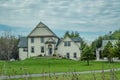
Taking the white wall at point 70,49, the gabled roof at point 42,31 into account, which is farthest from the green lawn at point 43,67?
the gabled roof at point 42,31

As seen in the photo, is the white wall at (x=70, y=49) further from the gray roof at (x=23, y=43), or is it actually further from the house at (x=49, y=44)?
the gray roof at (x=23, y=43)

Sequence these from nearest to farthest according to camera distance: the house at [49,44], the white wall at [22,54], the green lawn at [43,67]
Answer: the green lawn at [43,67]
the house at [49,44]
the white wall at [22,54]

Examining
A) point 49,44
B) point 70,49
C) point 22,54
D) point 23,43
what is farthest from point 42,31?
point 22,54

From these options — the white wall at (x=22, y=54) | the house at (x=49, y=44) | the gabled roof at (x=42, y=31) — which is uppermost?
the gabled roof at (x=42, y=31)

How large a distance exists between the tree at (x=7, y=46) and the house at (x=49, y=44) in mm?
7059

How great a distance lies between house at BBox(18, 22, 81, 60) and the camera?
241 ft

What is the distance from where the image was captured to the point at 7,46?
267ft

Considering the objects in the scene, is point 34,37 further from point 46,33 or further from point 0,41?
point 0,41

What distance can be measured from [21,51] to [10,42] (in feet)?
31.8

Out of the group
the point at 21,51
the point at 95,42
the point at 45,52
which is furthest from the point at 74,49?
the point at 95,42

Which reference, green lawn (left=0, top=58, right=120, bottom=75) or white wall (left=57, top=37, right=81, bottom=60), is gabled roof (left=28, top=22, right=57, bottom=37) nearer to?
white wall (left=57, top=37, right=81, bottom=60)

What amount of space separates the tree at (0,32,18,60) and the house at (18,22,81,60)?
23.2ft

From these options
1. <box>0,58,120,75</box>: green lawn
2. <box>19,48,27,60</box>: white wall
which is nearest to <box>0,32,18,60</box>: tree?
<box>19,48,27,60</box>: white wall

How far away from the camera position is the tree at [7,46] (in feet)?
260
